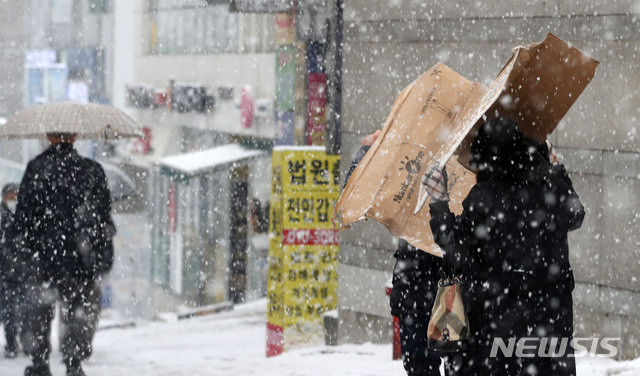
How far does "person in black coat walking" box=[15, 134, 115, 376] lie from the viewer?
24.1 feet

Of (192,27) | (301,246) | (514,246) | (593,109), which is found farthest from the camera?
(192,27)

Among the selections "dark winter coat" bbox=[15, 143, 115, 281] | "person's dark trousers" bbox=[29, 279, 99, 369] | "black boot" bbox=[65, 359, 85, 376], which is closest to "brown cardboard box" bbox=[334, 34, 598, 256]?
"dark winter coat" bbox=[15, 143, 115, 281]

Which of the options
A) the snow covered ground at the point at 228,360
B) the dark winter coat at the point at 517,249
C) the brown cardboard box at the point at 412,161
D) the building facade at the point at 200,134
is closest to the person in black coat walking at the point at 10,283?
the snow covered ground at the point at 228,360

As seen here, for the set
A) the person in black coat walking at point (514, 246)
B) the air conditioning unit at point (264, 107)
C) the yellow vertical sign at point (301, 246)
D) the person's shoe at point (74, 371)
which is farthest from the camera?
the air conditioning unit at point (264, 107)

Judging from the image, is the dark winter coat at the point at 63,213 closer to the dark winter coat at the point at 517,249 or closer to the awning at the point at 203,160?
the dark winter coat at the point at 517,249

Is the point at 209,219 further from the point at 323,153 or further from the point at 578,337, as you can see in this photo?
the point at 578,337

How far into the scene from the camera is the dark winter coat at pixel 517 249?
144 inches

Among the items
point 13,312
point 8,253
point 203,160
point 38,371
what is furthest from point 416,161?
point 203,160

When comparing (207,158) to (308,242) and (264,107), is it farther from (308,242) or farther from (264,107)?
(308,242)

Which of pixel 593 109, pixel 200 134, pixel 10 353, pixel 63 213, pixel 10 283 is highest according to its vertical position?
pixel 593 109

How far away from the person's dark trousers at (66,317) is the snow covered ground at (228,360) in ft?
3.26

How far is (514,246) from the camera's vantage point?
3672 millimetres

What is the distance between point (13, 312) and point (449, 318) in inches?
282

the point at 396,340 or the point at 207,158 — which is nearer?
the point at 396,340
